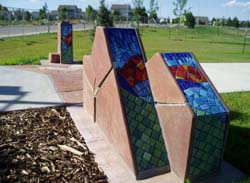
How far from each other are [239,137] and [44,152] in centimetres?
281

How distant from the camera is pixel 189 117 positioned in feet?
8.80

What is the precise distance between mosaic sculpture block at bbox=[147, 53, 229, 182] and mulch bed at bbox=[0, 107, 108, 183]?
32.7 inches

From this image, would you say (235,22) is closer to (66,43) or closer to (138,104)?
(66,43)

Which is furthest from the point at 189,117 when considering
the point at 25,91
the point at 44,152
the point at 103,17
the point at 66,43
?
the point at 103,17

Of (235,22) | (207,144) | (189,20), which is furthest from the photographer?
(235,22)

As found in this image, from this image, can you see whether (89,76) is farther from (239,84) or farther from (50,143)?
(239,84)

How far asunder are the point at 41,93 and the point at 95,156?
328 centimetres

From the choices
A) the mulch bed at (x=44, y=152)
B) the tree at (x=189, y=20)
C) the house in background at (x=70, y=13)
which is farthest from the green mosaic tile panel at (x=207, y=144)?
the tree at (x=189, y=20)

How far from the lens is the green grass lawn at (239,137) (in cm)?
356

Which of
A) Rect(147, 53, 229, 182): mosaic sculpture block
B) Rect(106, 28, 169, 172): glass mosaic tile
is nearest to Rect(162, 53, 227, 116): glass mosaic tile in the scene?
Rect(147, 53, 229, 182): mosaic sculpture block

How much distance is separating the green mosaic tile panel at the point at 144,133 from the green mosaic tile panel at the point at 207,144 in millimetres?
352

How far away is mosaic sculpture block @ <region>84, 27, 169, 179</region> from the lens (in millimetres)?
2998

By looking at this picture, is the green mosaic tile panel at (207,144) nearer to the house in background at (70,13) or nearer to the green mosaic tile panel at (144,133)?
the green mosaic tile panel at (144,133)

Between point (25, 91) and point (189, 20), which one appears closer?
point (25, 91)
